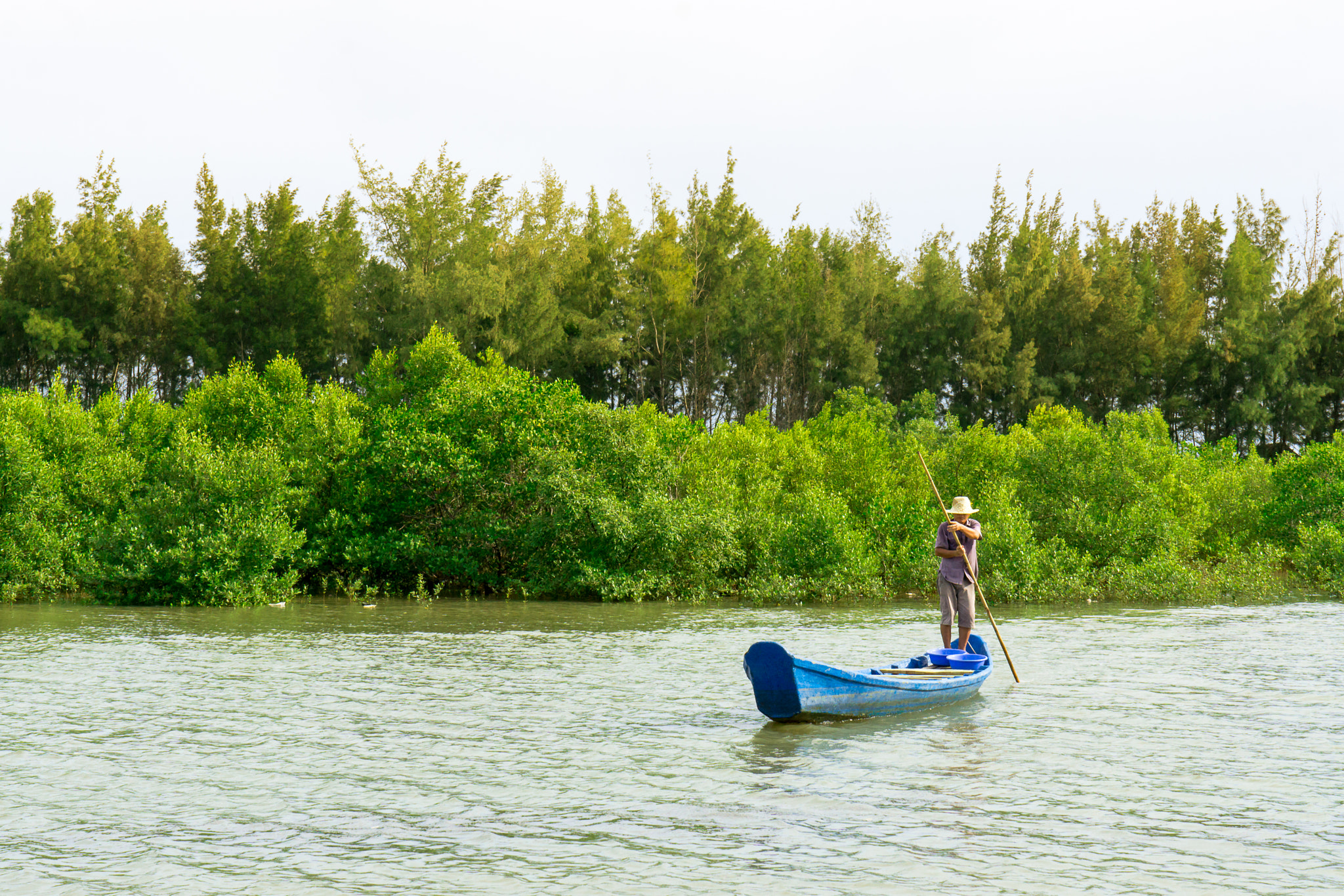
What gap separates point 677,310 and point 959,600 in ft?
158

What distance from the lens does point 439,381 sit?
4631 cm

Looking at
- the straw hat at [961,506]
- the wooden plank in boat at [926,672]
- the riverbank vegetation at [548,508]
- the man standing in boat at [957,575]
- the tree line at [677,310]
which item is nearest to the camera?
the wooden plank in boat at [926,672]

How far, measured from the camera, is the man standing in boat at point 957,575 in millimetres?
19219

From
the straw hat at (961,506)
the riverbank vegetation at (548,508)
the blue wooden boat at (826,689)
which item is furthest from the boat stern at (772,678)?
the riverbank vegetation at (548,508)

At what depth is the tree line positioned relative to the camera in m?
62.8

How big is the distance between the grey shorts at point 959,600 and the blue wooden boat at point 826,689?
8.77 feet

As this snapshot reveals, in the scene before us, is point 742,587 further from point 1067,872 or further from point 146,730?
point 1067,872

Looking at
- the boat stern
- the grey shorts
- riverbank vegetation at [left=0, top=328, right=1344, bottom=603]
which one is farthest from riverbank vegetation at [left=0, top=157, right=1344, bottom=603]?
the boat stern

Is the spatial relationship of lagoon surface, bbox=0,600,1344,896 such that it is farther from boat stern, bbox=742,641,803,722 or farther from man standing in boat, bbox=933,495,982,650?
man standing in boat, bbox=933,495,982,650

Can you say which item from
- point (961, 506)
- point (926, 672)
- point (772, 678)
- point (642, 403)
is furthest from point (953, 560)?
point (642, 403)

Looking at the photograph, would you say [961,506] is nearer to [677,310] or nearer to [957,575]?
[957,575]

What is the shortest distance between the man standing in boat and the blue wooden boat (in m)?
2.70

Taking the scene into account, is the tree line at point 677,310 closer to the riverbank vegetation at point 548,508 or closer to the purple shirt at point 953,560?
the riverbank vegetation at point 548,508

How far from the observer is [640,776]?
42.0 feet
